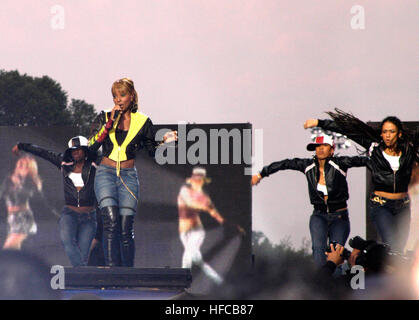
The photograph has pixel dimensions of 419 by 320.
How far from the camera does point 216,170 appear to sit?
14242mm

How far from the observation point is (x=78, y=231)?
→ 13.2m

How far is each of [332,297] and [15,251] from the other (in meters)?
9.84

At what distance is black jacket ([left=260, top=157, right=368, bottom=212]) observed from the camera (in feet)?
36.7

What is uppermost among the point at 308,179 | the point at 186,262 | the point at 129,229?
the point at 308,179

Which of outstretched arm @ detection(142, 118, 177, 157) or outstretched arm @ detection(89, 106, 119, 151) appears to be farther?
outstretched arm @ detection(89, 106, 119, 151)

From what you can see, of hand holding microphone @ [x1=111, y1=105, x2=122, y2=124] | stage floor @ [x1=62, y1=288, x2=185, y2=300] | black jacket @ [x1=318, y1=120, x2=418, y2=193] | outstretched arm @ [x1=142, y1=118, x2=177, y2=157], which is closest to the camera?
stage floor @ [x1=62, y1=288, x2=185, y2=300]

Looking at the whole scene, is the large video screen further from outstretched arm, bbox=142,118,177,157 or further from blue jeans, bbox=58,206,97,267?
outstretched arm, bbox=142,118,177,157

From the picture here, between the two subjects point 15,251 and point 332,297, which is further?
point 15,251

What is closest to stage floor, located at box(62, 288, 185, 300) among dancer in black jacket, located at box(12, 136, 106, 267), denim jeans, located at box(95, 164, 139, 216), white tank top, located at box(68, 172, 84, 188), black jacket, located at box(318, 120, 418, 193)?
denim jeans, located at box(95, 164, 139, 216)

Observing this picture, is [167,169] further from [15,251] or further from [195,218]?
[15,251]

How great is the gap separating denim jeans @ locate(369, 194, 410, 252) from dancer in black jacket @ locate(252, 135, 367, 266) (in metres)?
1.21

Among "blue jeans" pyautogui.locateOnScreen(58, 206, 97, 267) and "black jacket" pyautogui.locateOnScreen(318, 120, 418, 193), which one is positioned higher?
"black jacket" pyautogui.locateOnScreen(318, 120, 418, 193)

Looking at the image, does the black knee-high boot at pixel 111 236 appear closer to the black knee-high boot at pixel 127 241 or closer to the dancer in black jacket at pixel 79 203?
the black knee-high boot at pixel 127 241

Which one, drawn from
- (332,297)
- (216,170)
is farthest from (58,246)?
(332,297)
